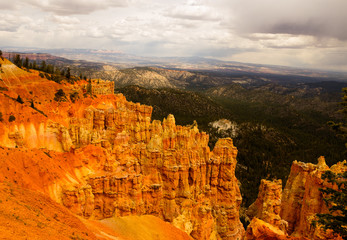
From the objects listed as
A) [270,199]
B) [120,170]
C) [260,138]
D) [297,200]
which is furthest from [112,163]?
[260,138]

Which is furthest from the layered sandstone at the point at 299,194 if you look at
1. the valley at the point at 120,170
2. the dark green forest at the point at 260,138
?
the dark green forest at the point at 260,138

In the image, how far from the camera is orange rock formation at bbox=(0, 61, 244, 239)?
83.6 ft

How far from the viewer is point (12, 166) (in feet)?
72.2

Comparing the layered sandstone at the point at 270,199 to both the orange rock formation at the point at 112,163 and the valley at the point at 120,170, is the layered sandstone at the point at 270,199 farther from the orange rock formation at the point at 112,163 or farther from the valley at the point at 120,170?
the orange rock formation at the point at 112,163

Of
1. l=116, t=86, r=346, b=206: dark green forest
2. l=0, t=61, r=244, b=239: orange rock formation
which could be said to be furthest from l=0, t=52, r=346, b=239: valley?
Answer: l=116, t=86, r=346, b=206: dark green forest

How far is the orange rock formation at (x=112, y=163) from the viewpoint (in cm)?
2547

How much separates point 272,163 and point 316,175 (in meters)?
62.8

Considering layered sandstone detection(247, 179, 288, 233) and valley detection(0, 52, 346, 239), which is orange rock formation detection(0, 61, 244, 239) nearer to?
valley detection(0, 52, 346, 239)

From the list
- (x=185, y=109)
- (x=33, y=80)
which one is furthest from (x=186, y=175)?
(x=185, y=109)

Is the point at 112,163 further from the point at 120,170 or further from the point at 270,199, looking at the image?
the point at 270,199

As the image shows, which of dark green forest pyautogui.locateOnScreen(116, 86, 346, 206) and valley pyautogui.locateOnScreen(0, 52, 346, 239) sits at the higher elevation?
valley pyautogui.locateOnScreen(0, 52, 346, 239)

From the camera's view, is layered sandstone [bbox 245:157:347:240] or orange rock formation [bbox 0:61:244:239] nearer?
orange rock formation [bbox 0:61:244:239]

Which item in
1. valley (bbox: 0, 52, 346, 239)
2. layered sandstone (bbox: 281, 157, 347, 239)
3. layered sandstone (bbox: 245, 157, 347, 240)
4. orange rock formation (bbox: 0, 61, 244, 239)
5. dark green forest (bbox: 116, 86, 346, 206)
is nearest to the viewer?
valley (bbox: 0, 52, 346, 239)

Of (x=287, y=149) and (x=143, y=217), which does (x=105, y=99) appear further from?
(x=287, y=149)
